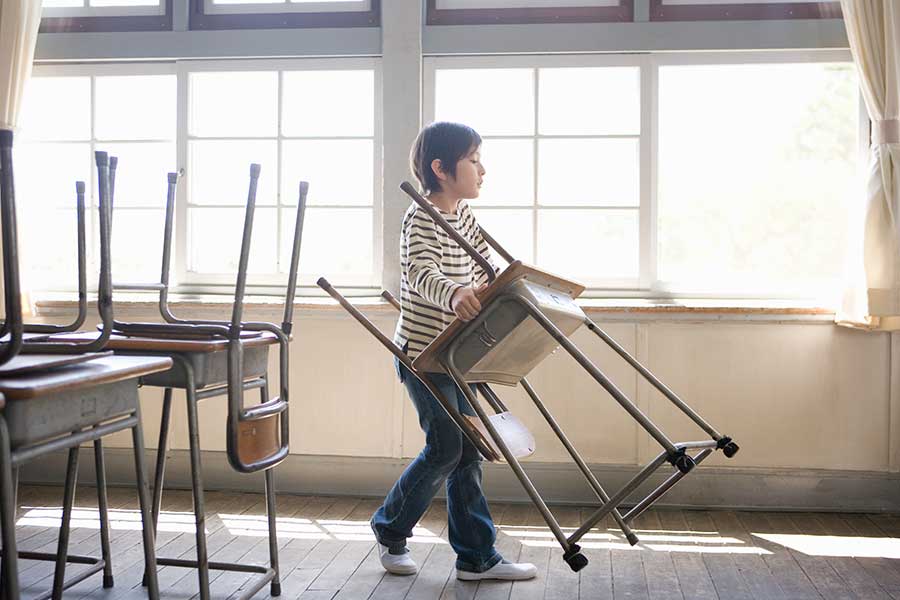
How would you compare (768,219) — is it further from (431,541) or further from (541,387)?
(431,541)

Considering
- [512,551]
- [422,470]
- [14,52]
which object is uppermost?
[14,52]

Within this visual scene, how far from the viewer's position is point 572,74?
4148mm

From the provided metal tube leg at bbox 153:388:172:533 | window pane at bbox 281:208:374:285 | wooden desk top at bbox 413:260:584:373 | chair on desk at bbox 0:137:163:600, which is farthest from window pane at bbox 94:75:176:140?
wooden desk top at bbox 413:260:584:373

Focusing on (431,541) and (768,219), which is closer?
(431,541)

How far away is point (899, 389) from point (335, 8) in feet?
9.32

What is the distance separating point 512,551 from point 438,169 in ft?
4.40

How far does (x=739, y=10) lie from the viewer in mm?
4031

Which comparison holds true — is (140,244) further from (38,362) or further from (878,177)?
(878,177)

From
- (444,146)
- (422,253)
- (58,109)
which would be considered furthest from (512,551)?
(58,109)

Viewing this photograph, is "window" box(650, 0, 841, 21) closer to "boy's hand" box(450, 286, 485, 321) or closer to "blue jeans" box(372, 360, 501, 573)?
"blue jeans" box(372, 360, 501, 573)

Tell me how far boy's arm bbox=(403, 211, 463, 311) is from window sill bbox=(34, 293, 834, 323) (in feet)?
4.09

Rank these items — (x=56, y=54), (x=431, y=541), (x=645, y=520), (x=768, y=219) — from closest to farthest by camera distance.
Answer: (x=431, y=541)
(x=645, y=520)
(x=768, y=219)
(x=56, y=54)

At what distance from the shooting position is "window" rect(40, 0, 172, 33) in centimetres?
432

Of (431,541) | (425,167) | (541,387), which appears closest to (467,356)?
(425,167)
